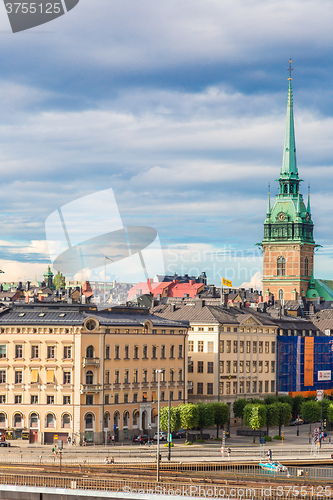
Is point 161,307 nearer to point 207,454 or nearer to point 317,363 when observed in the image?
point 317,363

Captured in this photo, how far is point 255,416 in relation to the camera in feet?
449

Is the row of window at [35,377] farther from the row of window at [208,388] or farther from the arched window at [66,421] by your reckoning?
the row of window at [208,388]

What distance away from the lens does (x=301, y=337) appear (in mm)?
184625

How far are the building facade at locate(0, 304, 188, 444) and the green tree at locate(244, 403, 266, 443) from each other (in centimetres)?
1445

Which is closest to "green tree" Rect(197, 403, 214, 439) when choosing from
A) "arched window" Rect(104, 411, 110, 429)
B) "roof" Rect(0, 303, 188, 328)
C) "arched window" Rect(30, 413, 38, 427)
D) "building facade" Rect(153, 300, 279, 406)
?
"arched window" Rect(104, 411, 110, 429)

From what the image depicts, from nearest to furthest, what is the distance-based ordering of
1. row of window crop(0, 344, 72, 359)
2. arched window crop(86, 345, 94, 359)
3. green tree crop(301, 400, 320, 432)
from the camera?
row of window crop(0, 344, 72, 359)
arched window crop(86, 345, 94, 359)
green tree crop(301, 400, 320, 432)

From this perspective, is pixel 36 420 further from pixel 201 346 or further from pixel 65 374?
pixel 201 346

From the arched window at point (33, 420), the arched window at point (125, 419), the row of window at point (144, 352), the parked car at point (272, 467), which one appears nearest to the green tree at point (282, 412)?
the row of window at point (144, 352)

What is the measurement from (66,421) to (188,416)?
14.6 meters

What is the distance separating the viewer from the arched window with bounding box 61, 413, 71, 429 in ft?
410

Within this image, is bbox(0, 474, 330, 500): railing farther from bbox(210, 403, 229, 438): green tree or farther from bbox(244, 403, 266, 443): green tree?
bbox(244, 403, 266, 443): green tree

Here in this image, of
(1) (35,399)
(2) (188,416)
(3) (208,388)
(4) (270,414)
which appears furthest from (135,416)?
(3) (208,388)

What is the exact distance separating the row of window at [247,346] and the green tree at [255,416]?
2092 cm

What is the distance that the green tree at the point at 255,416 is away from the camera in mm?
136750
